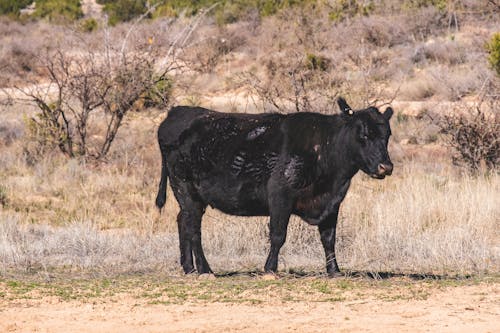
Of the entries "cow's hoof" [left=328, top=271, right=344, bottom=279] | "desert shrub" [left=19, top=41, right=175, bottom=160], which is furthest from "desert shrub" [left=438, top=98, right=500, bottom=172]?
"cow's hoof" [left=328, top=271, right=344, bottom=279]

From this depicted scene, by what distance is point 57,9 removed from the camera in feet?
202

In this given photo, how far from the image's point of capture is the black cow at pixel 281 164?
9750 millimetres

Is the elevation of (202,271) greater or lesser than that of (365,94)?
lesser

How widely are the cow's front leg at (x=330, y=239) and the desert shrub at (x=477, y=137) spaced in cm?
839

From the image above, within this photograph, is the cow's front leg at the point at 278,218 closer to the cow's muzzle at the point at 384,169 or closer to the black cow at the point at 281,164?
the black cow at the point at 281,164

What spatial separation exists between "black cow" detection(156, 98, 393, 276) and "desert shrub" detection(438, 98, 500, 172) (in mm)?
8448

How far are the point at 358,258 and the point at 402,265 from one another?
0.71m

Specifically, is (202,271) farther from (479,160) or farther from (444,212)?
(479,160)

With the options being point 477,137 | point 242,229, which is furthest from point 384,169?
point 477,137

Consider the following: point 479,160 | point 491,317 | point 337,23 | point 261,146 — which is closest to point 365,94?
point 479,160

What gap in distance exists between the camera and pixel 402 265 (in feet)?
36.2

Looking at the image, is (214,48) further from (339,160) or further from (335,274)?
(335,274)

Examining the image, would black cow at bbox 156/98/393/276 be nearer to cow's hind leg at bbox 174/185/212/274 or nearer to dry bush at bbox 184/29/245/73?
cow's hind leg at bbox 174/185/212/274

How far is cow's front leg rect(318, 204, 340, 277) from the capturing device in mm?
9898
